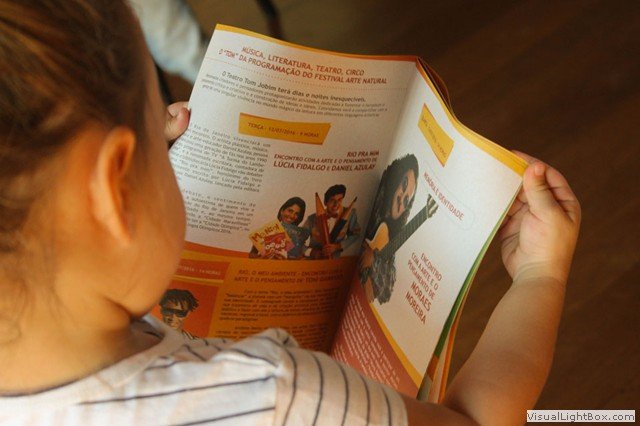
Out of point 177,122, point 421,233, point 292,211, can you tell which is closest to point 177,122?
point 177,122

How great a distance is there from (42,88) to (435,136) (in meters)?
0.35

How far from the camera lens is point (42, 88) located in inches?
13.5

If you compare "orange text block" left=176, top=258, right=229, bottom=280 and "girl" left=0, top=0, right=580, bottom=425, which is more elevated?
"orange text block" left=176, top=258, right=229, bottom=280

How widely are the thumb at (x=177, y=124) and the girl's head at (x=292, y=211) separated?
113 millimetres

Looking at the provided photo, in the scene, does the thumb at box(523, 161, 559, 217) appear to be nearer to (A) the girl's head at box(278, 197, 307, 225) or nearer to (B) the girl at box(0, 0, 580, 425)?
(B) the girl at box(0, 0, 580, 425)

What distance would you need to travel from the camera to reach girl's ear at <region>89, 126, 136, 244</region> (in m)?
0.37

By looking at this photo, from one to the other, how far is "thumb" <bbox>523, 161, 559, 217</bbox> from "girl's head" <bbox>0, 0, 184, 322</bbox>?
10.0 inches

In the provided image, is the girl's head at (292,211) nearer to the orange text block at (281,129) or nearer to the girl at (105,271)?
the orange text block at (281,129)

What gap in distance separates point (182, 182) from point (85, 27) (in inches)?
12.1

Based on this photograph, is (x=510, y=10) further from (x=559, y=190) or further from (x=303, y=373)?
(x=303, y=373)

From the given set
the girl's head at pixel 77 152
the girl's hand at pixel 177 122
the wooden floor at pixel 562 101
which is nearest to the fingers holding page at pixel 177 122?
the girl's hand at pixel 177 122

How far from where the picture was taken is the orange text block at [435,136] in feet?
1.95

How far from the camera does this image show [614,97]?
1.30 metres

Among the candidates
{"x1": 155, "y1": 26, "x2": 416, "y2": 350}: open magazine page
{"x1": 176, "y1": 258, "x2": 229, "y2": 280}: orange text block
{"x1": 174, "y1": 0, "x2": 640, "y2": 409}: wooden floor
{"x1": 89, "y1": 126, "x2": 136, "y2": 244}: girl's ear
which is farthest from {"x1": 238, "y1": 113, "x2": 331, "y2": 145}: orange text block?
{"x1": 174, "y1": 0, "x2": 640, "y2": 409}: wooden floor
